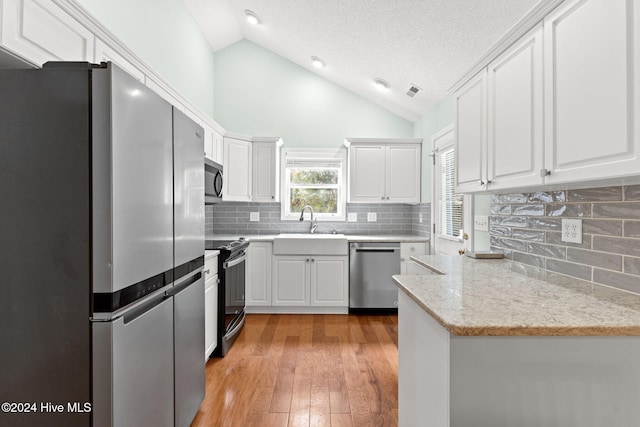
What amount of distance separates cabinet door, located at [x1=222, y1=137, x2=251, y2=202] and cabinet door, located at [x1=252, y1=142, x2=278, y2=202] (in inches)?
3.4

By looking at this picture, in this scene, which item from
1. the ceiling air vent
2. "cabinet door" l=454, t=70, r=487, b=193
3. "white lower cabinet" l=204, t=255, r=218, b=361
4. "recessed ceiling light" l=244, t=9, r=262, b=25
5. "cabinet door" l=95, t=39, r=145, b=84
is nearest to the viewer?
"cabinet door" l=95, t=39, r=145, b=84

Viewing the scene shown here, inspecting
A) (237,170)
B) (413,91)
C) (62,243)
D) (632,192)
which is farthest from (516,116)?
(237,170)

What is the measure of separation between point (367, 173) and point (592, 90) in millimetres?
2990

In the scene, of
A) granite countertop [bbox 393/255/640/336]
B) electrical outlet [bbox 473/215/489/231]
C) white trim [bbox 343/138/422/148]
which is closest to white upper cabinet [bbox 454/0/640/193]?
granite countertop [bbox 393/255/640/336]

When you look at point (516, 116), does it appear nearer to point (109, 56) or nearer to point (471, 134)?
point (471, 134)

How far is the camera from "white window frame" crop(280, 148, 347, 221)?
4.40 m

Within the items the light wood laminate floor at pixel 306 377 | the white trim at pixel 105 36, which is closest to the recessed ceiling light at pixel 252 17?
the white trim at pixel 105 36

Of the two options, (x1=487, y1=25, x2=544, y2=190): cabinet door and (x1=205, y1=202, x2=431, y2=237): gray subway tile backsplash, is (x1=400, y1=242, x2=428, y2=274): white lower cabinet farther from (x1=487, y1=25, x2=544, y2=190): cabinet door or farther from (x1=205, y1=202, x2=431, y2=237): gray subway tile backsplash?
(x1=487, y1=25, x2=544, y2=190): cabinet door

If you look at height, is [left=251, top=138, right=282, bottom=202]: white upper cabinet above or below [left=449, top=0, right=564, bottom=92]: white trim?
below

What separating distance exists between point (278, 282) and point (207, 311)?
1.31m

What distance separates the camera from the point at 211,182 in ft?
9.21

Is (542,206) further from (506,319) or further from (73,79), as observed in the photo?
(73,79)

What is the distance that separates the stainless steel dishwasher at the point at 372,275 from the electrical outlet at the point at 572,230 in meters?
2.22

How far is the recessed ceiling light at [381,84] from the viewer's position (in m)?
3.67
